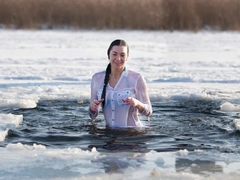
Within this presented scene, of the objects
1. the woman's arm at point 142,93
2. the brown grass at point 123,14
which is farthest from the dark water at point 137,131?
the brown grass at point 123,14

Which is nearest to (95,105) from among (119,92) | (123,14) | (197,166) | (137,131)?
(119,92)

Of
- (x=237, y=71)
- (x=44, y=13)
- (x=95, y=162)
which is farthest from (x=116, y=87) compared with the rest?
(x=44, y=13)

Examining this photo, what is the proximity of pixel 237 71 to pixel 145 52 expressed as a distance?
172 inches

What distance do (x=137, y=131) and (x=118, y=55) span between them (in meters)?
0.89

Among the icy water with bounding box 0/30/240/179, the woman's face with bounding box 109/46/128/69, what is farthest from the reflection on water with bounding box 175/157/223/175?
the woman's face with bounding box 109/46/128/69

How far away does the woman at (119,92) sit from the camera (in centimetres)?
568

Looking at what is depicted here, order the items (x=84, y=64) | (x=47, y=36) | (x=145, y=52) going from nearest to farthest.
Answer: (x=84, y=64)
(x=145, y=52)
(x=47, y=36)

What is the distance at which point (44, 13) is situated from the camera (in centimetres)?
2094

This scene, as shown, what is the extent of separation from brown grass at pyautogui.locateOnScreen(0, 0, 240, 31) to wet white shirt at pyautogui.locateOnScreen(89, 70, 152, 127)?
14.1 metres

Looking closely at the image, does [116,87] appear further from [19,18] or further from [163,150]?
[19,18]

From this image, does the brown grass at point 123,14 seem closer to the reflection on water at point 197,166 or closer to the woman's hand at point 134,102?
the woman's hand at point 134,102

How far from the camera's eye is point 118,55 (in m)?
5.51

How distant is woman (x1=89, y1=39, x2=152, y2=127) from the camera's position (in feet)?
18.6

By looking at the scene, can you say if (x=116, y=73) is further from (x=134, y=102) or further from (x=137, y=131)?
(x=137, y=131)
